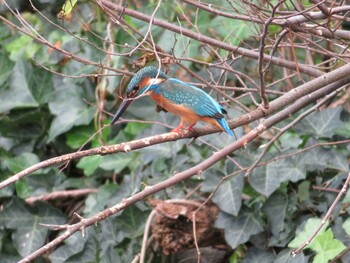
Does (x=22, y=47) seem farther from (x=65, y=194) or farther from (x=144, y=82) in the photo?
(x=144, y=82)

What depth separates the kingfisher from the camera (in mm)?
2688

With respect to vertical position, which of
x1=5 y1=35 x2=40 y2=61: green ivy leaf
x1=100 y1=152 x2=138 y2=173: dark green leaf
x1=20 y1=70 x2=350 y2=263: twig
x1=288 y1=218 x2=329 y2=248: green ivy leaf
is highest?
x1=20 y1=70 x2=350 y2=263: twig

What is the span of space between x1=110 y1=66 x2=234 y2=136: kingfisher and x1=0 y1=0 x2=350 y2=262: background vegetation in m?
0.08

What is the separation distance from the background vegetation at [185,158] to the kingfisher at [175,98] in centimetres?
8

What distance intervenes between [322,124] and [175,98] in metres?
1.10

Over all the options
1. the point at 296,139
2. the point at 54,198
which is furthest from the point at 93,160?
the point at 296,139

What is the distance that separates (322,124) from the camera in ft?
11.9

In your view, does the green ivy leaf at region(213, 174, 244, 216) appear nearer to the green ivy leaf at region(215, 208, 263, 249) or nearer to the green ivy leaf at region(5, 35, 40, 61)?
the green ivy leaf at region(215, 208, 263, 249)

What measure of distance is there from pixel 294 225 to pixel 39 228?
133 cm

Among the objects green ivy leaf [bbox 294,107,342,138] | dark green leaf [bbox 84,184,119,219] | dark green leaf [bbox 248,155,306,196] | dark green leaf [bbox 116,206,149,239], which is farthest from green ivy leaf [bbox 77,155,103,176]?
green ivy leaf [bbox 294,107,342,138]

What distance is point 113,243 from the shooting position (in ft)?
12.3

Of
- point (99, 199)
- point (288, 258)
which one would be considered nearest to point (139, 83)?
point (288, 258)

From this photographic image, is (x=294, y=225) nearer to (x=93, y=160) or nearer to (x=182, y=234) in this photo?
(x=182, y=234)

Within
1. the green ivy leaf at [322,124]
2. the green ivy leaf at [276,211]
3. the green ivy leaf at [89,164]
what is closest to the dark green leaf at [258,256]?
the green ivy leaf at [276,211]
